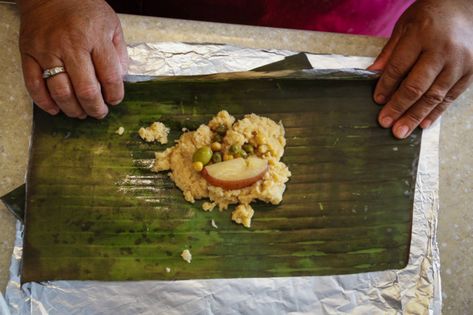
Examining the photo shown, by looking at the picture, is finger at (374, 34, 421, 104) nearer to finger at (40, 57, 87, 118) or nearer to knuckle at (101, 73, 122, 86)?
knuckle at (101, 73, 122, 86)

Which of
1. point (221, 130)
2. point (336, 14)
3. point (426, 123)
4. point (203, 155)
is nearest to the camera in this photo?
point (203, 155)

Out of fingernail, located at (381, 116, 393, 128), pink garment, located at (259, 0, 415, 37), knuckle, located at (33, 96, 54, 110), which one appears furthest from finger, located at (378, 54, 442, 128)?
knuckle, located at (33, 96, 54, 110)

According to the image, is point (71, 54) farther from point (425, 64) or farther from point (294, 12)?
point (425, 64)

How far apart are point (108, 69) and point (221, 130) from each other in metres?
0.61

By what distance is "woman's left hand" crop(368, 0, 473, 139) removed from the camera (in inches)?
79.8

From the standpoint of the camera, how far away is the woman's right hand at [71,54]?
1.92 metres

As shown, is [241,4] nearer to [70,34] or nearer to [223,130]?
[223,130]

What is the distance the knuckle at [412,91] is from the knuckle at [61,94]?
5.27ft

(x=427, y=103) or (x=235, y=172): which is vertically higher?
(x=427, y=103)

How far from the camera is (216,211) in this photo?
2.12 meters

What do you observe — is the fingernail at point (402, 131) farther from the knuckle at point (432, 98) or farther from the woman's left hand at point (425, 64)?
the knuckle at point (432, 98)

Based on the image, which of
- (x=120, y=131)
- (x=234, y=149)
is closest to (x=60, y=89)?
(x=120, y=131)

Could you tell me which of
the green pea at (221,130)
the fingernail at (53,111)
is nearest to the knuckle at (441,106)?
the green pea at (221,130)

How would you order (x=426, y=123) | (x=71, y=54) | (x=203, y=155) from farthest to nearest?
(x=426, y=123)
(x=203, y=155)
(x=71, y=54)
